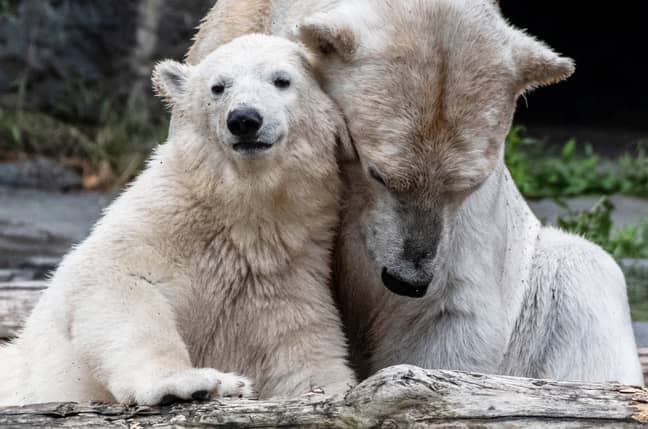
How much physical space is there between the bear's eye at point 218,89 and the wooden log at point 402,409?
978 millimetres

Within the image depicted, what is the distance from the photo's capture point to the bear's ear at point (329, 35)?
11.4 feet

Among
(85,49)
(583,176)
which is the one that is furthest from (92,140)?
(583,176)

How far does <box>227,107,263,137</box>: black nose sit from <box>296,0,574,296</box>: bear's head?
1.30 feet

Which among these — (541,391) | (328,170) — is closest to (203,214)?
(328,170)

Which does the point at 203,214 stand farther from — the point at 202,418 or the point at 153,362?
the point at 202,418

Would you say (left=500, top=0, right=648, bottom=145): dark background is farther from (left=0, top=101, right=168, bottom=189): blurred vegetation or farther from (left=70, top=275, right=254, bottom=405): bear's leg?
(left=70, top=275, right=254, bottom=405): bear's leg

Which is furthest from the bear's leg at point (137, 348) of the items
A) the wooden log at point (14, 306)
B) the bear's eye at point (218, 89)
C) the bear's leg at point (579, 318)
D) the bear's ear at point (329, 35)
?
the wooden log at point (14, 306)

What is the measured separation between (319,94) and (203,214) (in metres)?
0.49

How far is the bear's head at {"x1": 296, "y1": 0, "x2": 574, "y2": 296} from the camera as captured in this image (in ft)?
10.8

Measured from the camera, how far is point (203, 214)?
3.47m

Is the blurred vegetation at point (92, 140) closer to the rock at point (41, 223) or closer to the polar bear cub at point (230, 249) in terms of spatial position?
the rock at point (41, 223)

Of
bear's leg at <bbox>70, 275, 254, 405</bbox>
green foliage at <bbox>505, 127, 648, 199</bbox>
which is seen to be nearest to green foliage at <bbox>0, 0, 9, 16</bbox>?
green foliage at <bbox>505, 127, 648, 199</bbox>

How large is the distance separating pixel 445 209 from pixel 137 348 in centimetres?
98

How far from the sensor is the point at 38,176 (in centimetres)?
976
